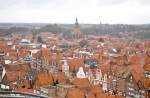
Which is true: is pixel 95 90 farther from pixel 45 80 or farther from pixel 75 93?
pixel 45 80

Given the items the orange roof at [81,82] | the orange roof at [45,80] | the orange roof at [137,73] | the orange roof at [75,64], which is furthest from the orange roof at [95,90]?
the orange roof at [75,64]

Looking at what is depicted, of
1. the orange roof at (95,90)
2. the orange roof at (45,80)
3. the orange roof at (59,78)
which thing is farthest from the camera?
the orange roof at (59,78)

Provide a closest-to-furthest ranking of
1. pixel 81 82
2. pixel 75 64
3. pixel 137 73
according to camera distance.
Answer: pixel 81 82 → pixel 137 73 → pixel 75 64

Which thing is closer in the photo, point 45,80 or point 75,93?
point 75,93

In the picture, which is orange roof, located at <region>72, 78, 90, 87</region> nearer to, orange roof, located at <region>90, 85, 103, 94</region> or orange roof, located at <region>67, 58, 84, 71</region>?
orange roof, located at <region>90, 85, 103, 94</region>

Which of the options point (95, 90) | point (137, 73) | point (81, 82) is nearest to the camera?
point (95, 90)

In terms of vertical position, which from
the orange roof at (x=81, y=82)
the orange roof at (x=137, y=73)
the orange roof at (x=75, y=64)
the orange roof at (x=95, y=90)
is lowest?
the orange roof at (x=75, y=64)

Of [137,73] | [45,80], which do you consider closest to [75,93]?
[45,80]

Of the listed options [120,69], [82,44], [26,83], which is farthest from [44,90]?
[82,44]

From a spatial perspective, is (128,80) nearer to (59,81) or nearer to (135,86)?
(135,86)

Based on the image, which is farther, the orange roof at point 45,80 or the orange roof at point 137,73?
the orange roof at point 137,73

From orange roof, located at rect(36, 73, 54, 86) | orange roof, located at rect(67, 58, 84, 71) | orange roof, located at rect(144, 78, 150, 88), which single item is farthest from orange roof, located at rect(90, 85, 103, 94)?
orange roof, located at rect(67, 58, 84, 71)

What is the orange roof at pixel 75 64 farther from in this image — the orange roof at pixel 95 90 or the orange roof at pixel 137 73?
the orange roof at pixel 95 90
